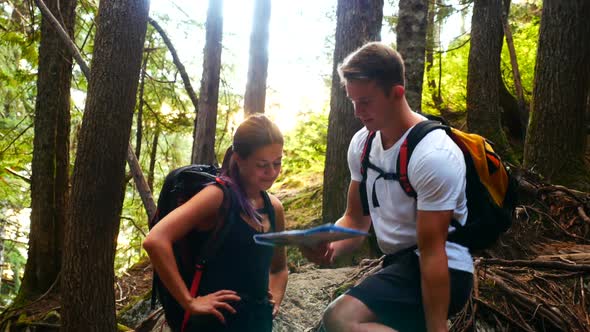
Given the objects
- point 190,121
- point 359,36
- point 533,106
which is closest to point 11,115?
point 190,121

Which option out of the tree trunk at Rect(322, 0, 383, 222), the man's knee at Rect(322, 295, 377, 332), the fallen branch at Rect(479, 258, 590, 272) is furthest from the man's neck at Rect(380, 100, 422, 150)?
the tree trunk at Rect(322, 0, 383, 222)

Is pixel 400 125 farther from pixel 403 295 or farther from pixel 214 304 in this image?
pixel 214 304

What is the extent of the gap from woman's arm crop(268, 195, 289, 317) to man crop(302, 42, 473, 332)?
1.13 ft

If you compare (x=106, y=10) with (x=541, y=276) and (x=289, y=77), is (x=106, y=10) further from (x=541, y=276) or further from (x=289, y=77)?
(x=289, y=77)

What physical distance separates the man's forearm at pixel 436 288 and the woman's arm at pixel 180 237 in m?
0.90

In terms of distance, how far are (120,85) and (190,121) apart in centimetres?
571

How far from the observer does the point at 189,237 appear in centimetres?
241

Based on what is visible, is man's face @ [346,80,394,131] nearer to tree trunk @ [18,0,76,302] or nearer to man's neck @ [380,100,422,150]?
man's neck @ [380,100,422,150]

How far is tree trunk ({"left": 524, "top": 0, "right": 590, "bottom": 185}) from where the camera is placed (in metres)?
7.73

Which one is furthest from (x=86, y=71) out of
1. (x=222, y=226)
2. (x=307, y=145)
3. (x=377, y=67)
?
(x=307, y=145)

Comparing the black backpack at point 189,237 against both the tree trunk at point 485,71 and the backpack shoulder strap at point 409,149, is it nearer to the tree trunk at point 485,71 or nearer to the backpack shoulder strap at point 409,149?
the backpack shoulder strap at point 409,149

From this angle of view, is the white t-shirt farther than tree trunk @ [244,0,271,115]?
No

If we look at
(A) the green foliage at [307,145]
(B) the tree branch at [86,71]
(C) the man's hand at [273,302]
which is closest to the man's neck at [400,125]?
(C) the man's hand at [273,302]

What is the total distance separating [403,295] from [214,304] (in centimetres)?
95
